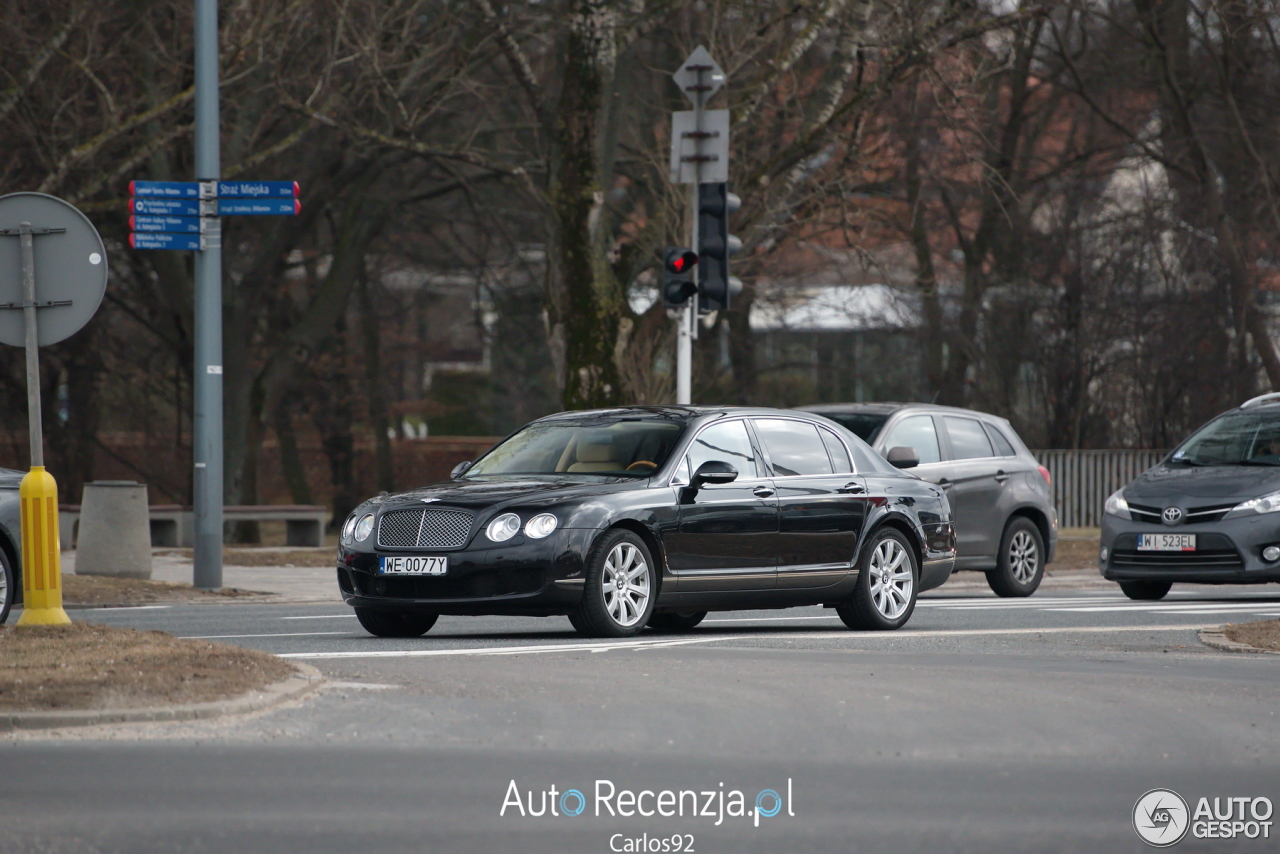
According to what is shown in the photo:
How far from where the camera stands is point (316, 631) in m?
13.0

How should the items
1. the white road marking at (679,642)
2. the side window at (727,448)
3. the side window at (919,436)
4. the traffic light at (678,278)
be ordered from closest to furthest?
the white road marking at (679,642) < the side window at (727,448) < the side window at (919,436) < the traffic light at (678,278)

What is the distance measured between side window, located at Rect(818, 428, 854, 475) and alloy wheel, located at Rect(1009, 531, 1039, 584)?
498 cm

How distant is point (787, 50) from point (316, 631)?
12.4m

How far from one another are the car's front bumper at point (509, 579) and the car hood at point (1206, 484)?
7.04 metres

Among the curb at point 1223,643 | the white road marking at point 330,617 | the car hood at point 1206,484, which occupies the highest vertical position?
the car hood at point 1206,484

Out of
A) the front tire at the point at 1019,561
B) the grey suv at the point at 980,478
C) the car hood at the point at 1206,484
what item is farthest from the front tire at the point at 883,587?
the front tire at the point at 1019,561

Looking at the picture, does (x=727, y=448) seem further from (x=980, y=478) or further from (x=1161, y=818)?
(x=1161, y=818)

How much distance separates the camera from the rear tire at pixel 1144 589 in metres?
17.5

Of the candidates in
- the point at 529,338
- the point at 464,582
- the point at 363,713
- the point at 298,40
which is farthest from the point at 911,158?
the point at 363,713

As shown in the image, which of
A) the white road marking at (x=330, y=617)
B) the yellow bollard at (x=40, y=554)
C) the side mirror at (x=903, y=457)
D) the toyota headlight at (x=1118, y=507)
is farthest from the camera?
the toyota headlight at (x=1118, y=507)

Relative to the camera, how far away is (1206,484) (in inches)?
662

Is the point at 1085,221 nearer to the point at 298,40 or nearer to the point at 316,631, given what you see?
the point at 298,40

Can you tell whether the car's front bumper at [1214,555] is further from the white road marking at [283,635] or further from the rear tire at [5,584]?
the rear tire at [5,584]

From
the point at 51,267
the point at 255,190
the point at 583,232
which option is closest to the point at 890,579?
the point at 51,267
